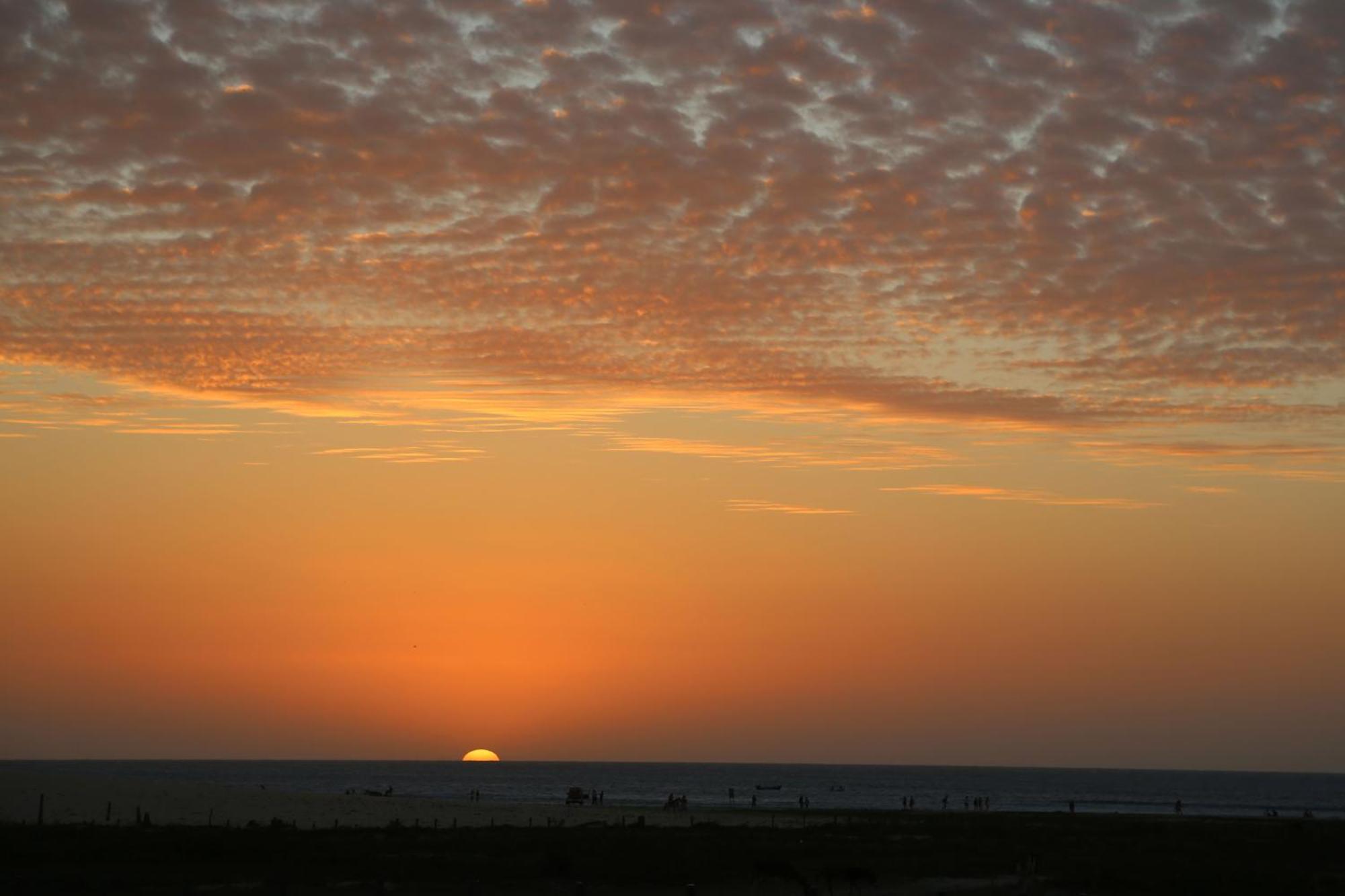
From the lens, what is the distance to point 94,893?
27.5 m

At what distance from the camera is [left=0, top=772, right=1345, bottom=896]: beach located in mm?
31500

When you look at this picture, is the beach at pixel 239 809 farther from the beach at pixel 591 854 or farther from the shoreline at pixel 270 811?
the beach at pixel 591 854

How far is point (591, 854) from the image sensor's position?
39.2 m

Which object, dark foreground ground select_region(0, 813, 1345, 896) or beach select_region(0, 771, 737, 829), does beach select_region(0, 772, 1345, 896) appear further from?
beach select_region(0, 771, 737, 829)

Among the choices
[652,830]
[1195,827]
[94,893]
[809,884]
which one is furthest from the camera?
[1195,827]

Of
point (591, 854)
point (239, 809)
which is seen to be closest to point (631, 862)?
point (591, 854)

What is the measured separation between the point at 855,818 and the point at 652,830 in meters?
25.8

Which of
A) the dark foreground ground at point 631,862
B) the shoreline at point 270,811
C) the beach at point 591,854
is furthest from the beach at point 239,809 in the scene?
the dark foreground ground at point 631,862

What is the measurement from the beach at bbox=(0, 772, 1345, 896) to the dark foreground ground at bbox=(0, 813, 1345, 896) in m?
0.11

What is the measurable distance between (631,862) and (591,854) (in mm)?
3146

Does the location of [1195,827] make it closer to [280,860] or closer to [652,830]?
[652,830]

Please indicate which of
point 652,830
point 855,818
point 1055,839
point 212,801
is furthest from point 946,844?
point 212,801

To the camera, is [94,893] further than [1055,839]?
No

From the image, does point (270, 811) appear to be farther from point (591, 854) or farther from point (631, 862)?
point (631, 862)
